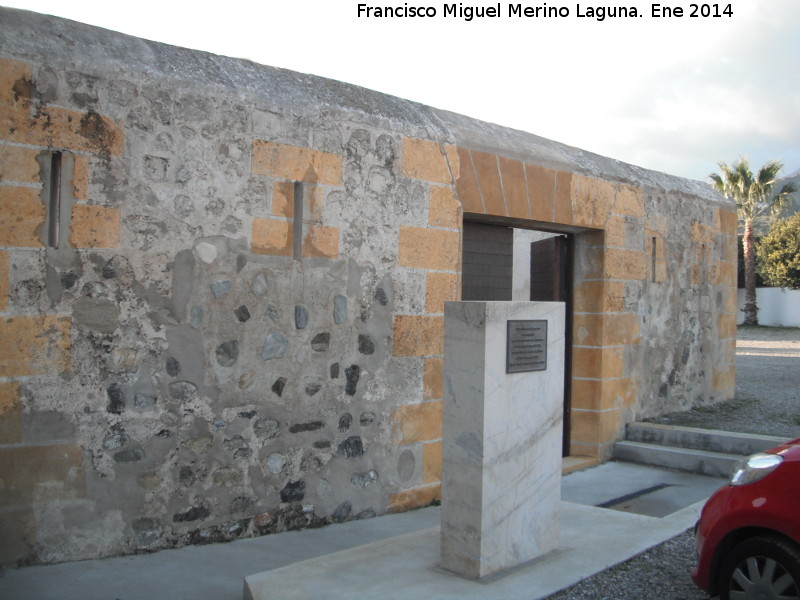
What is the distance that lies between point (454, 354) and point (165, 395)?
171 cm

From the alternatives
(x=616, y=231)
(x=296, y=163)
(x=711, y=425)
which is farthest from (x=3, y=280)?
(x=711, y=425)

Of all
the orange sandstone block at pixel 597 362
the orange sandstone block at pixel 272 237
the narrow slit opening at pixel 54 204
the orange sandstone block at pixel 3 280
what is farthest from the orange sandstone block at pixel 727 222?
the orange sandstone block at pixel 3 280

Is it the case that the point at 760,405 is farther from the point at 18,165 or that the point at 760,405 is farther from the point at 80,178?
the point at 18,165

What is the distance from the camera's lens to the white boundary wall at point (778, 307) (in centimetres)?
3356

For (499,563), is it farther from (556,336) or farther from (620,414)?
(620,414)

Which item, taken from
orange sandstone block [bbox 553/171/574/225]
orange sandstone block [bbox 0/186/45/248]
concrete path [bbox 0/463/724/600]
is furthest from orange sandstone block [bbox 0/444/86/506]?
orange sandstone block [bbox 553/171/574/225]

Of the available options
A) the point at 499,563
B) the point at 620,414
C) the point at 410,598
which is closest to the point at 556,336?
the point at 499,563

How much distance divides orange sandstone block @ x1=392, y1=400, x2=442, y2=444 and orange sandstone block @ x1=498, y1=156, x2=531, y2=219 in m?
1.77

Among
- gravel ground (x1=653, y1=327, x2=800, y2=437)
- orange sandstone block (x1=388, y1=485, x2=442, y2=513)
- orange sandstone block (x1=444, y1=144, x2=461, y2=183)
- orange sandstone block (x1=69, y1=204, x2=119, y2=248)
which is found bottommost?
orange sandstone block (x1=388, y1=485, x2=442, y2=513)

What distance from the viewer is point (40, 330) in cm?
397

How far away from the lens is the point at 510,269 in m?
6.95

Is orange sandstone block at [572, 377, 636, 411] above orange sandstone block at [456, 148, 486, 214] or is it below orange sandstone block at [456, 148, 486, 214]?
below

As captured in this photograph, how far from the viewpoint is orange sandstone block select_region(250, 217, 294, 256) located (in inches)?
186

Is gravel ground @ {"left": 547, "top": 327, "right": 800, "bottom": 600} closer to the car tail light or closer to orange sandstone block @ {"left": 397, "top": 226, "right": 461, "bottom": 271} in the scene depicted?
the car tail light
